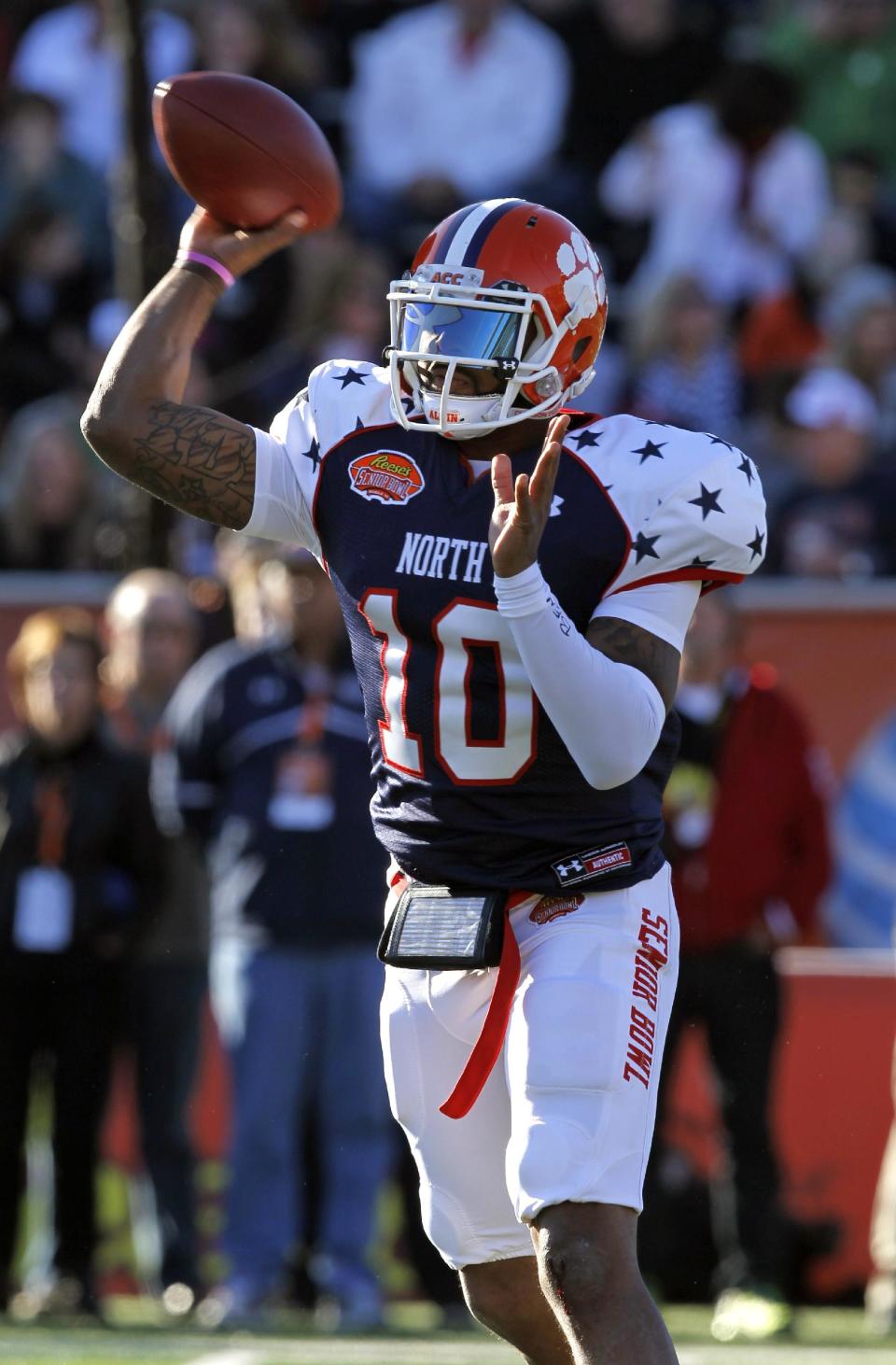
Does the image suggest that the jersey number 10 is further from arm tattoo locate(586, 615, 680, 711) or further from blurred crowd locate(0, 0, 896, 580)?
blurred crowd locate(0, 0, 896, 580)

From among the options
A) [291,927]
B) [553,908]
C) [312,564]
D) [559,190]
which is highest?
[559,190]

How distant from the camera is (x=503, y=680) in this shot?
11.2 feet

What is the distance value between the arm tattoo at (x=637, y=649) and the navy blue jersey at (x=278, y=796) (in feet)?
9.78

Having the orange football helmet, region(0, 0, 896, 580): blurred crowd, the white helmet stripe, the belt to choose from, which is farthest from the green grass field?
region(0, 0, 896, 580): blurred crowd

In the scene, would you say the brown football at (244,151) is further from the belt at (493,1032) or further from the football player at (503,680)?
the belt at (493,1032)

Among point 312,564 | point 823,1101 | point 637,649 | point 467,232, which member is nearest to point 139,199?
point 312,564

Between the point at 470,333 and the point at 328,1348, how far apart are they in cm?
314

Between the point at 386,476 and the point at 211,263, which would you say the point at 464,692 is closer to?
the point at 386,476

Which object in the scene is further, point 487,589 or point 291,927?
point 291,927

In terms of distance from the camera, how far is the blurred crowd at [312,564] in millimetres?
6262

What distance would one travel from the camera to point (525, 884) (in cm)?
345

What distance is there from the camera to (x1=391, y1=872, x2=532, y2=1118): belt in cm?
340

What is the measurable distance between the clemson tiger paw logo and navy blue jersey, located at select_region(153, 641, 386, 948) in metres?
2.81

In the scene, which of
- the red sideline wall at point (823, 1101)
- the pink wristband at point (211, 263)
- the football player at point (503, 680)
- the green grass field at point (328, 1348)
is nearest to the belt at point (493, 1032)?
the football player at point (503, 680)
